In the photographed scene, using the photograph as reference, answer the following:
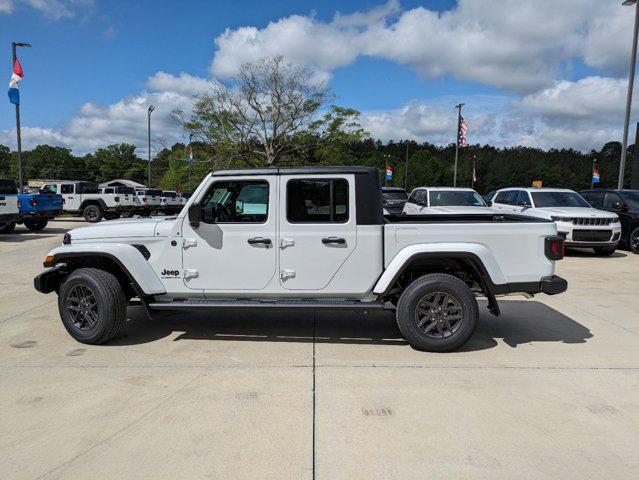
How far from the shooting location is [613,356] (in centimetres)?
466

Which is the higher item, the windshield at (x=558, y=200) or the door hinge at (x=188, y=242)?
the windshield at (x=558, y=200)

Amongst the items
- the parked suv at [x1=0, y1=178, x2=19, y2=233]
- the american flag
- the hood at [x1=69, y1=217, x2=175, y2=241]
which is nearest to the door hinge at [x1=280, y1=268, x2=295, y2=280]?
the hood at [x1=69, y1=217, x2=175, y2=241]

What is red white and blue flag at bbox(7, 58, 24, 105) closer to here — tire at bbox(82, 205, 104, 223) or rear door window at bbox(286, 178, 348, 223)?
tire at bbox(82, 205, 104, 223)

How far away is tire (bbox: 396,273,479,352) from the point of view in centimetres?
454

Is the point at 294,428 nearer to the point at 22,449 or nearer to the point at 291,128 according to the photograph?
the point at 22,449

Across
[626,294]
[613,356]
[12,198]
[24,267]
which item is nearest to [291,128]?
[12,198]

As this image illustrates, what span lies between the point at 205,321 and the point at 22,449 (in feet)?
9.63

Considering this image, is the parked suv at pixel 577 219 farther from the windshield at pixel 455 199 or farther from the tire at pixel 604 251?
the windshield at pixel 455 199

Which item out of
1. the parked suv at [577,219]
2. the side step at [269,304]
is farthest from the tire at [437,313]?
the parked suv at [577,219]

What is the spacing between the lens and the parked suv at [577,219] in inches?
445

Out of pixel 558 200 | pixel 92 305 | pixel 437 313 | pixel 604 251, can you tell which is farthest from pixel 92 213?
pixel 437 313

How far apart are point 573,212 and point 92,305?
10945 millimetres

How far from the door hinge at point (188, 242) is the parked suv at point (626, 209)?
39.8 feet

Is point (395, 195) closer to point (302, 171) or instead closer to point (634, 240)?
point (634, 240)
